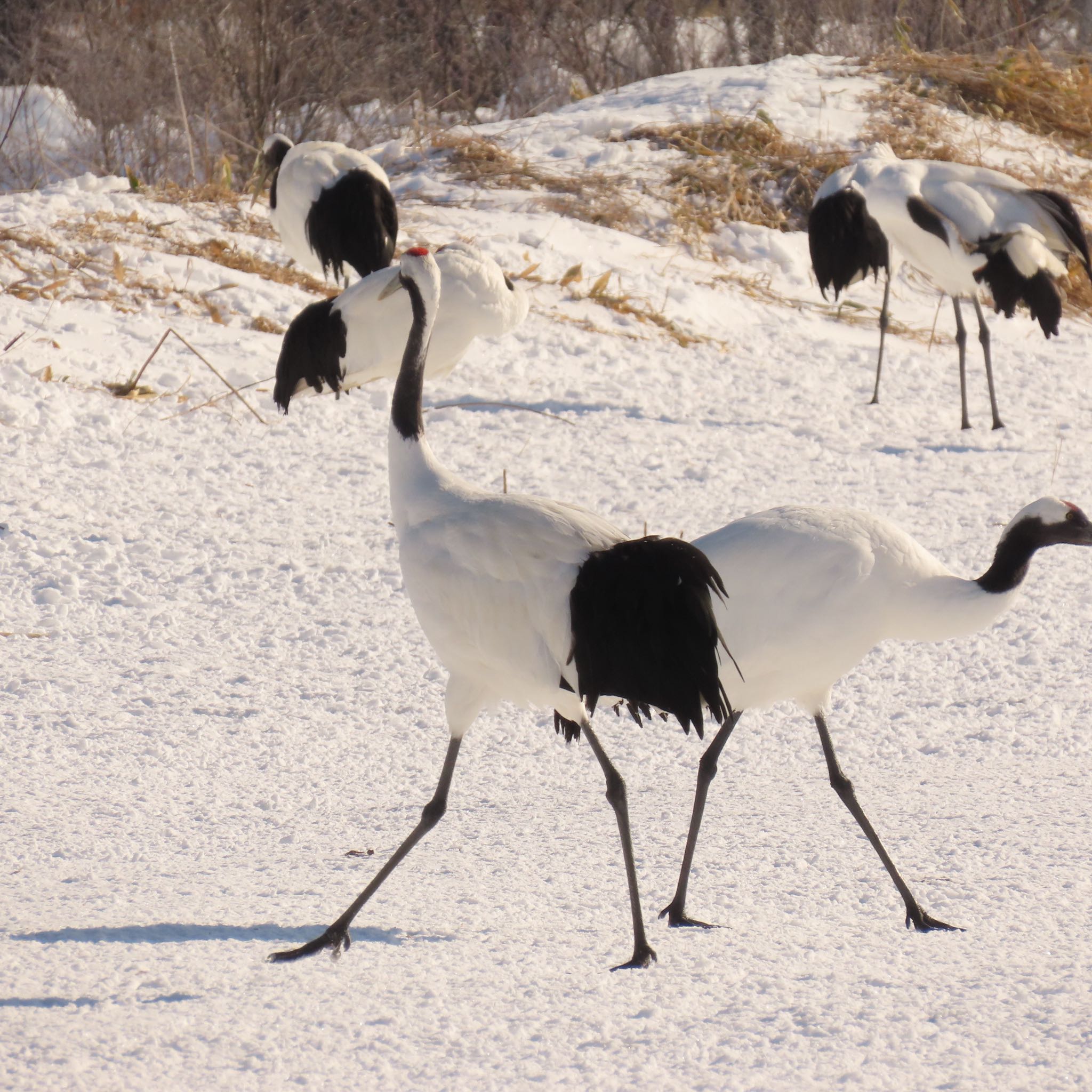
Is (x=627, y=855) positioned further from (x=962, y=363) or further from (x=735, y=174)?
(x=735, y=174)

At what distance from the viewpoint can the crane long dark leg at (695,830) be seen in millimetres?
3227

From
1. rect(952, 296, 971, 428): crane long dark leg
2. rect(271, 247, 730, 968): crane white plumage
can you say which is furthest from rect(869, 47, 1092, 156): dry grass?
rect(271, 247, 730, 968): crane white plumage

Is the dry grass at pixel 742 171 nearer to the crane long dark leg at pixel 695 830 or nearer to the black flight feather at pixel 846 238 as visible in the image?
the black flight feather at pixel 846 238

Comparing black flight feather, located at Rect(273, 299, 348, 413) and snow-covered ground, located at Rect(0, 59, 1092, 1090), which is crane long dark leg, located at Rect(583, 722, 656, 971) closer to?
snow-covered ground, located at Rect(0, 59, 1092, 1090)

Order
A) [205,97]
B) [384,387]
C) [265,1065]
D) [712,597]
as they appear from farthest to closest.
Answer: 1. [205,97]
2. [384,387]
3. [712,597]
4. [265,1065]

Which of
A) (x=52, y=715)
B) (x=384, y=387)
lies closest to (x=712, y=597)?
(x=52, y=715)

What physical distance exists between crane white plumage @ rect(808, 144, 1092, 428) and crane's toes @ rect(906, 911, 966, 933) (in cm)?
459

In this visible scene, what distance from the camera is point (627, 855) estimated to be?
3.06 metres

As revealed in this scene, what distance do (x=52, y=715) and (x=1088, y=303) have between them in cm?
776

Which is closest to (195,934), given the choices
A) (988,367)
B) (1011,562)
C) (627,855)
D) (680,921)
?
(627,855)

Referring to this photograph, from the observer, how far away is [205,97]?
1275 cm

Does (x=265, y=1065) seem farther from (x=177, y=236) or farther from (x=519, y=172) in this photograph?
Answer: (x=519, y=172)

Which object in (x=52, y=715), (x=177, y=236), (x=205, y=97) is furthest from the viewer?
(x=205, y=97)

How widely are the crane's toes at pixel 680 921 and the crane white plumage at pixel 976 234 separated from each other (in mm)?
4650
